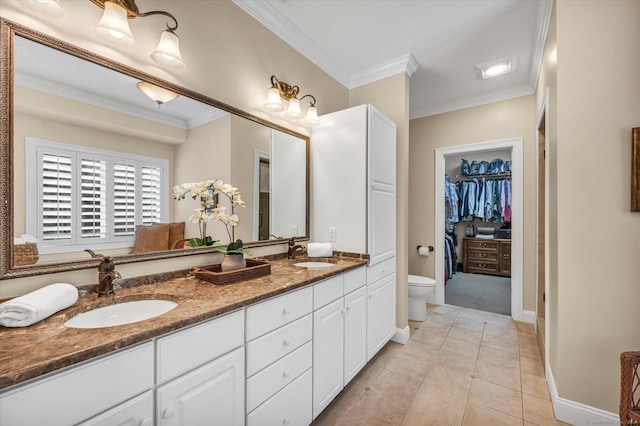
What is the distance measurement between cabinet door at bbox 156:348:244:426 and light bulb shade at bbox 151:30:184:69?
56.7 inches

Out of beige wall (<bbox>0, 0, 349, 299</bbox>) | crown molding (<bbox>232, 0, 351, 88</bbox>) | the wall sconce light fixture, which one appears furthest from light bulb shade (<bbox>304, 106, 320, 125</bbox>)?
crown molding (<bbox>232, 0, 351, 88</bbox>)

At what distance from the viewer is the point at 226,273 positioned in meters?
1.42

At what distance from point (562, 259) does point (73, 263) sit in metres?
2.55

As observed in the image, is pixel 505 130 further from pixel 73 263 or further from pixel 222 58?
pixel 73 263

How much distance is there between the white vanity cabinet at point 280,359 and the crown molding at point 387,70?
89.4 inches

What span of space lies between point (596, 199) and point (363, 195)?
4.51 ft

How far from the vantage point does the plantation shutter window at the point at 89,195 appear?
43.3 inches

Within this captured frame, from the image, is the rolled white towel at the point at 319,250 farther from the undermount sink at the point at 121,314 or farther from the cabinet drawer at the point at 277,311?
the undermount sink at the point at 121,314

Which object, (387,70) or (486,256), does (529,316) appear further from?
(387,70)

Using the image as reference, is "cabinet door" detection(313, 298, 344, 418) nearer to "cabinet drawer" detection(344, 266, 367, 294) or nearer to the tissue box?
"cabinet drawer" detection(344, 266, 367, 294)

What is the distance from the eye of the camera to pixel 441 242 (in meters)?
3.60

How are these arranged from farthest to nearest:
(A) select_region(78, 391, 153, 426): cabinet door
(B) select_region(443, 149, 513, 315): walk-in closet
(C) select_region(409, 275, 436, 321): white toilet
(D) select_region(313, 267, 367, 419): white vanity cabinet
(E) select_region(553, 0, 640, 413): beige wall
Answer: (B) select_region(443, 149, 513, 315): walk-in closet < (C) select_region(409, 275, 436, 321): white toilet < (D) select_region(313, 267, 367, 419): white vanity cabinet < (E) select_region(553, 0, 640, 413): beige wall < (A) select_region(78, 391, 153, 426): cabinet door

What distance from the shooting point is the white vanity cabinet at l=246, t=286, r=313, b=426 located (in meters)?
1.20

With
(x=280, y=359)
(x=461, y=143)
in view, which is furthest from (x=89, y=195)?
(x=461, y=143)
